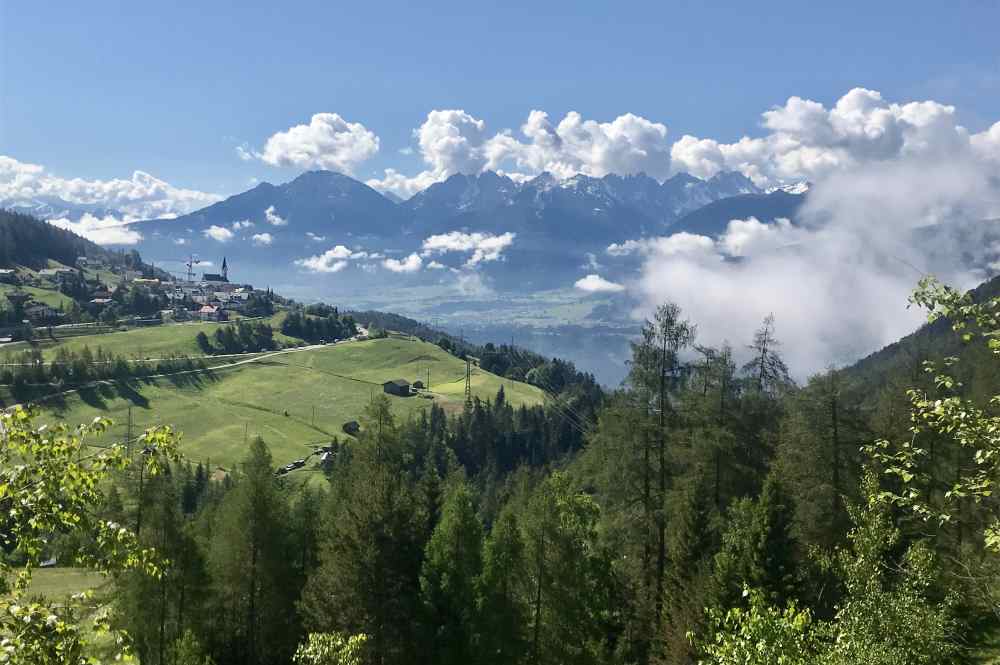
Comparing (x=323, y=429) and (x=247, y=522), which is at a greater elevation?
(x=247, y=522)

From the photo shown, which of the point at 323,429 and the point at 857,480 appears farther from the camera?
the point at 323,429

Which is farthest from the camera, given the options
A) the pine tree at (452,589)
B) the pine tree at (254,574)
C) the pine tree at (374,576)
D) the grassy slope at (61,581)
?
the grassy slope at (61,581)

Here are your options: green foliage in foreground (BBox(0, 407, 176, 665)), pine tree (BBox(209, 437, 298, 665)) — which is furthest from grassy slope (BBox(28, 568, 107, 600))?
green foliage in foreground (BBox(0, 407, 176, 665))

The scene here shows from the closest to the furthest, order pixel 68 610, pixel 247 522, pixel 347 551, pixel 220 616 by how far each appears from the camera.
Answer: pixel 68 610 < pixel 347 551 < pixel 247 522 < pixel 220 616

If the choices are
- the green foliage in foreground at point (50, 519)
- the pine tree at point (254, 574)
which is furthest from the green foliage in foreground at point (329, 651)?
the pine tree at point (254, 574)

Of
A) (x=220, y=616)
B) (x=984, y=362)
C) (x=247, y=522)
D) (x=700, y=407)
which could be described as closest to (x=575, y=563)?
(x=700, y=407)

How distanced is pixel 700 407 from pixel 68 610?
32.0m

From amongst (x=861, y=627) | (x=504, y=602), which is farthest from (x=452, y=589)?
(x=861, y=627)

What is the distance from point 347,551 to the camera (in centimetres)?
3500

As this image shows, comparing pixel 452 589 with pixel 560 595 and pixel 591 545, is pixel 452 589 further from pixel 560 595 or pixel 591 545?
pixel 591 545

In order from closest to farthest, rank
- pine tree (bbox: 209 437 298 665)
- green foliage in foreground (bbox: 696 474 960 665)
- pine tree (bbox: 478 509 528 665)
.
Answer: green foliage in foreground (bbox: 696 474 960 665) → pine tree (bbox: 478 509 528 665) → pine tree (bbox: 209 437 298 665)

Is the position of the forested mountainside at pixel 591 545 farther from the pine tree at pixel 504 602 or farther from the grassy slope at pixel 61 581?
the grassy slope at pixel 61 581

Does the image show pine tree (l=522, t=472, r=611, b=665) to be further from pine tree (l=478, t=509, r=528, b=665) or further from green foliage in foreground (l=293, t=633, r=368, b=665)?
green foliage in foreground (l=293, t=633, r=368, b=665)

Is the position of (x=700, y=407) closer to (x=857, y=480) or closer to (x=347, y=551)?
(x=857, y=480)
